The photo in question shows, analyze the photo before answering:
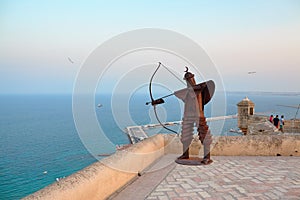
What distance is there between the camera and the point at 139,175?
5.02m

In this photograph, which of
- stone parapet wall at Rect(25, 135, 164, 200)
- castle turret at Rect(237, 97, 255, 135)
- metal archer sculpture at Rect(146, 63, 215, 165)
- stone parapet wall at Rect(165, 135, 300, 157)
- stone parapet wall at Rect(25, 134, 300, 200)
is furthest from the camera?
castle turret at Rect(237, 97, 255, 135)

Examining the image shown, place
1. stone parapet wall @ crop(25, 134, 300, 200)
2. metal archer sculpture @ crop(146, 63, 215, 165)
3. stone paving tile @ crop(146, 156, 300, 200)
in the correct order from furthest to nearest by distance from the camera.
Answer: metal archer sculpture @ crop(146, 63, 215, 165) < stone paving tile @ crop(146, 156, 300, 200) < stone parapet wall @ crop(25, 134, 300, 200)

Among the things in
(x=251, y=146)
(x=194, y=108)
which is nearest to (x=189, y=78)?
(x=194, y=108)

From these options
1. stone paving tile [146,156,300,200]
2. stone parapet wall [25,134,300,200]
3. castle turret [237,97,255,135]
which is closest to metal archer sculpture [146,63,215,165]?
stone paving tile [146,156,300,200]

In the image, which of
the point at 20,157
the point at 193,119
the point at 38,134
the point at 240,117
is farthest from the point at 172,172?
the point at 38,134

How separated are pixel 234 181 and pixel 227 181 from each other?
0.12 metres

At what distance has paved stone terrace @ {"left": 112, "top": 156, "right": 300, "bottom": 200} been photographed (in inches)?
158

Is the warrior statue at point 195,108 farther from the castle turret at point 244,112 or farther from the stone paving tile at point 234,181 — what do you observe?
the castle turret at point 244,112

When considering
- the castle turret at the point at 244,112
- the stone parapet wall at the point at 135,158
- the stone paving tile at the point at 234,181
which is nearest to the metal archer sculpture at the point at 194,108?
the stone paving tile at the point at 234,181

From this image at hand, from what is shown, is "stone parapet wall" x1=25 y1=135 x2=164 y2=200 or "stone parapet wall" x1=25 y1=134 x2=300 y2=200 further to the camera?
"stone parapet wall" x1=25 y1=134 x2=300 y2=200

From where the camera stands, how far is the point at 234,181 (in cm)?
468

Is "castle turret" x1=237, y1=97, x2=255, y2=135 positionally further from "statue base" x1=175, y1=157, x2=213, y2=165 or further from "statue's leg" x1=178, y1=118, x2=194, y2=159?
"statue's leg" x1=178, y1=118, x2=194, y2=159

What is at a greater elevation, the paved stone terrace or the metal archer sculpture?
the metal archer sculpture

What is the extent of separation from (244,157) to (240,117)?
599 inches
